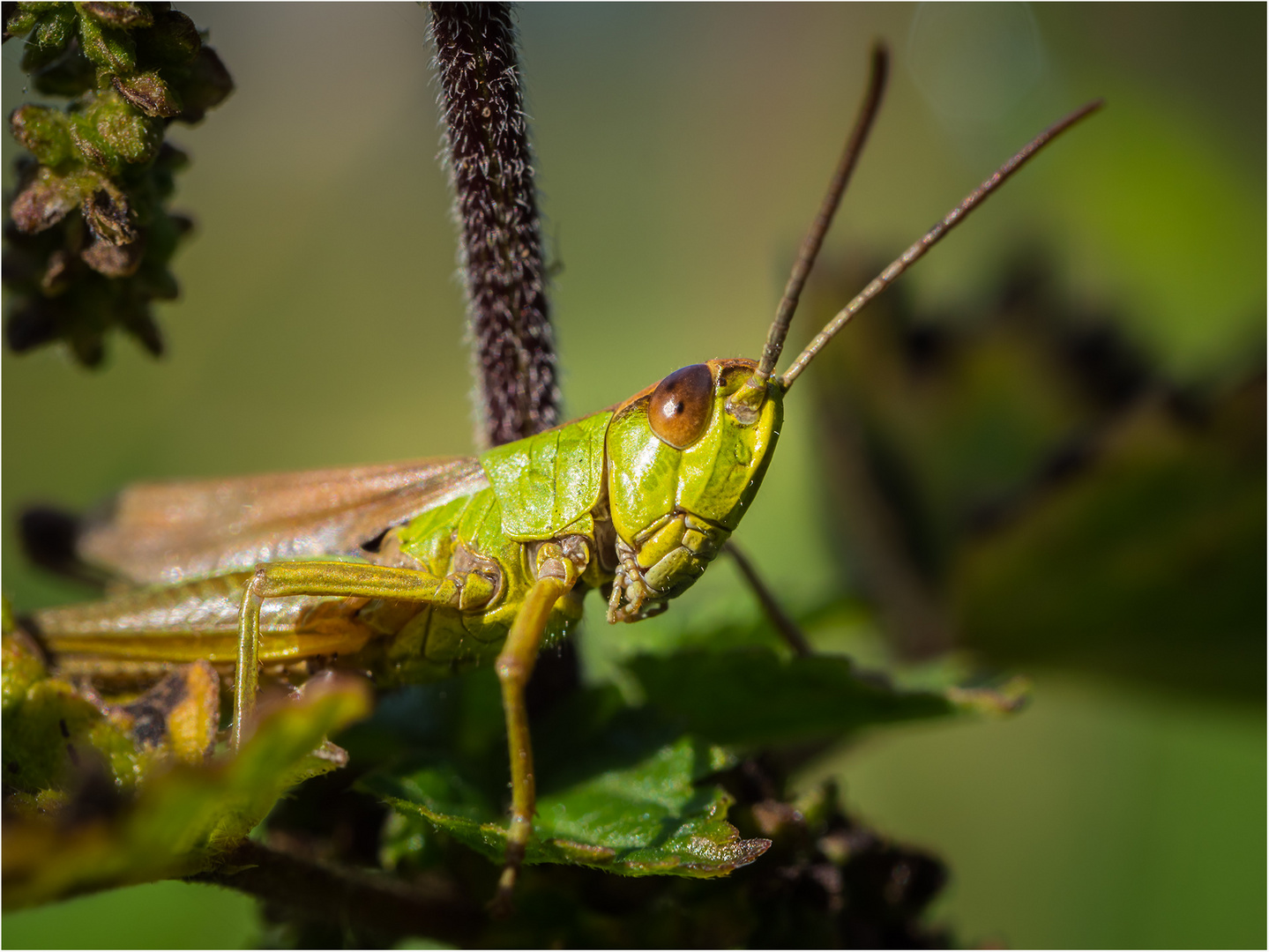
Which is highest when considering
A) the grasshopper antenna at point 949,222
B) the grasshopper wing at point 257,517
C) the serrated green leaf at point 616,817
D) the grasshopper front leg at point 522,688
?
the grasshopper antenna at point 949,222

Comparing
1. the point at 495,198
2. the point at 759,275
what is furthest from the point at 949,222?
the point at 759,275

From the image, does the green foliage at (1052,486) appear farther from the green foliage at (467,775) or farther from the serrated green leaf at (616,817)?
the serrated green leaf at (616,817)

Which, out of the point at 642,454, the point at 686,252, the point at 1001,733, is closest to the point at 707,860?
the point at 642,454

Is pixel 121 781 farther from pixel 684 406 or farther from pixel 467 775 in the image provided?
pixel 684 406

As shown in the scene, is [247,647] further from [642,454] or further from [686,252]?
[686,252]

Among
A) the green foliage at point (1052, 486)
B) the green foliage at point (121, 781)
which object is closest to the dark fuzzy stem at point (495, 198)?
the green foliage at point (121, 781)

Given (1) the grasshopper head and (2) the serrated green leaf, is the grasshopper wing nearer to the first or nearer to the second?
(1) the grasshopper head
